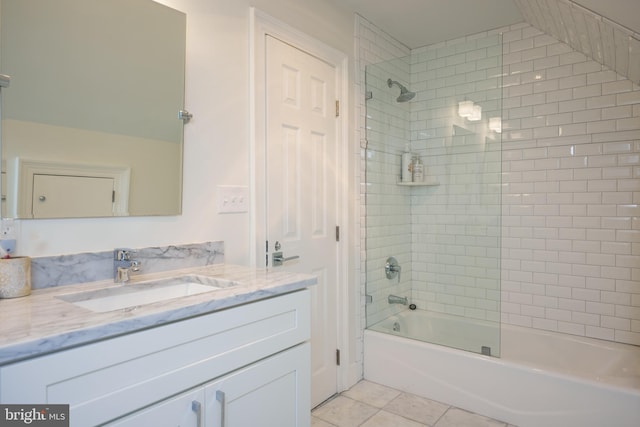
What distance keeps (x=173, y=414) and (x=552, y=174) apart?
108 inches

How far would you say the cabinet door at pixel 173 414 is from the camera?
101 centimetres

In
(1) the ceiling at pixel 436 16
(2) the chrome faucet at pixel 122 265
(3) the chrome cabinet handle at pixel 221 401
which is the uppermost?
(1) the ceiling at pixel 436 16

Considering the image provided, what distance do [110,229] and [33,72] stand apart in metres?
0.58

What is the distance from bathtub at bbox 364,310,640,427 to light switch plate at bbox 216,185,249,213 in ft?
4.58

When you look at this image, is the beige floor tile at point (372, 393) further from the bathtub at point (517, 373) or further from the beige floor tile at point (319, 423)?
the beige floor tile at point (319, 423)

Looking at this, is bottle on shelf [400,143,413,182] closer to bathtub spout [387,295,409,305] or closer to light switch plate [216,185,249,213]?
bathtub spout [387,295,409,305]

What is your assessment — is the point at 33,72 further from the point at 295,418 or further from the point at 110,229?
the point at 295,418

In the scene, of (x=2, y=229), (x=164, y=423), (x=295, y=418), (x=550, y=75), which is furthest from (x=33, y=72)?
(x=550, y=75)

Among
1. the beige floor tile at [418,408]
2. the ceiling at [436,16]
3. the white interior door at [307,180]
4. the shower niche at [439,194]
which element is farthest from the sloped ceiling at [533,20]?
the beige floor tile at [418,408]

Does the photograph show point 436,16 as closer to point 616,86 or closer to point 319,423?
point 616,86

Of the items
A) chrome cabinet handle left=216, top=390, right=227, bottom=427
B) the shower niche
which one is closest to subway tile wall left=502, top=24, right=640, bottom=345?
the shower niche

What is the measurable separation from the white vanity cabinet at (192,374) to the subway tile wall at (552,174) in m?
1.47

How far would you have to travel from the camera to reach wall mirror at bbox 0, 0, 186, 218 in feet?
4.28

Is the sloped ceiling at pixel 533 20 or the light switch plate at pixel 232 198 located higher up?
the sloped ceiling at pixel 533 20
